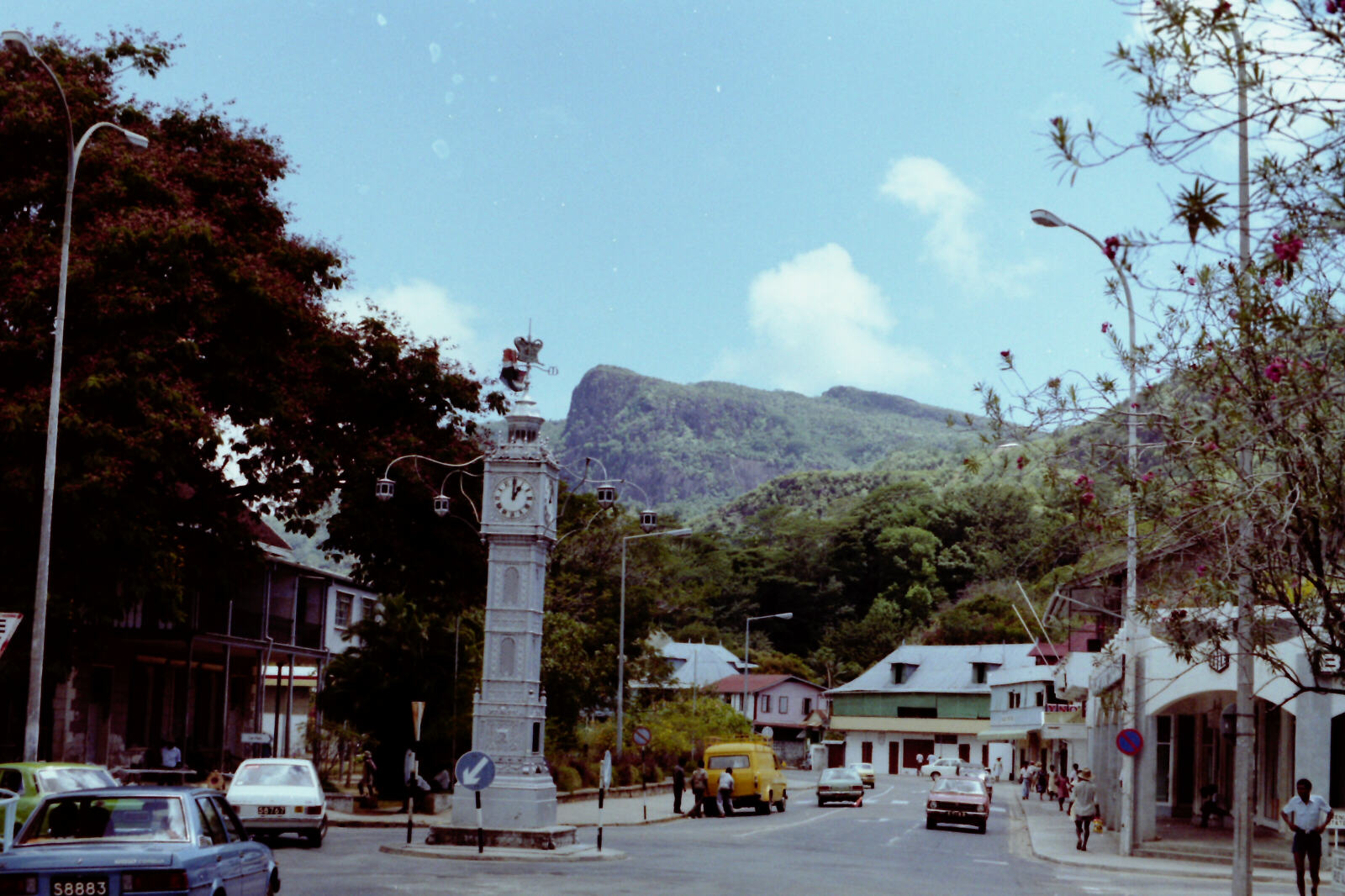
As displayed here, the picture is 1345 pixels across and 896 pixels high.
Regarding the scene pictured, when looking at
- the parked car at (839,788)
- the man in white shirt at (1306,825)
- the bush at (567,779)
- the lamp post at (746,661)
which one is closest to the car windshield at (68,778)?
the man in white shirt at (1306,825)

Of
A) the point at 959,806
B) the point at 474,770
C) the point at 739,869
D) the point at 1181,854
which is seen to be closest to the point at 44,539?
the point at 474,770

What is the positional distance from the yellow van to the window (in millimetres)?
16425

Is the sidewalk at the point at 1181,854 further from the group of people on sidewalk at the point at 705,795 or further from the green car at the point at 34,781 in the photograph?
the green car at the point at 34,781

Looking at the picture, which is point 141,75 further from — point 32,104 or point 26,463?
point 26,463

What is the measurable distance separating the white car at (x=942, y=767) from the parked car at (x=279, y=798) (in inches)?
2295

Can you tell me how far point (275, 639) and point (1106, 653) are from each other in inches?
1355

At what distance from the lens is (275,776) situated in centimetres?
2455

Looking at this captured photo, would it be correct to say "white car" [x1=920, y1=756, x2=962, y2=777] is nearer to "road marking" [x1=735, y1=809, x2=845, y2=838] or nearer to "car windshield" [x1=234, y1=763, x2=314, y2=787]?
"road marking" [x1=735, y1=809, x2=845, y2=838]

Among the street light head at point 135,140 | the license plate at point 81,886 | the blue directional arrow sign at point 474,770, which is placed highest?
the street light head at point 135,140

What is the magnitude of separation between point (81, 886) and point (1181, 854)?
25322 millimetres

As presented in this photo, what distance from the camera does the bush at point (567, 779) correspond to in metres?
44.5

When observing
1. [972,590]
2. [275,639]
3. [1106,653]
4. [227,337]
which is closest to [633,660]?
[275,639]

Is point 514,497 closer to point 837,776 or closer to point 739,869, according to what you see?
point 739,869

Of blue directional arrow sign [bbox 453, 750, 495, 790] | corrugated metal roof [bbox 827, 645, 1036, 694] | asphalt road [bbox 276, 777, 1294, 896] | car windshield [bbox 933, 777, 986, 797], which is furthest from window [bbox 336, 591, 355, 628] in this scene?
corrugated metal roof [bbox 827, 645, 1036, 694]
